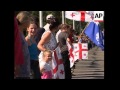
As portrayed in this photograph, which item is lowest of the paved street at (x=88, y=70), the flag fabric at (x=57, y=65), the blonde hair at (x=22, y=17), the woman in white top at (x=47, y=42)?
the paved street at (x=88, y=70)

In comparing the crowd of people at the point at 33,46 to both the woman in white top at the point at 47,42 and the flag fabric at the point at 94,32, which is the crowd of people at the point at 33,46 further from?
the flag fabric at the point at 94,32

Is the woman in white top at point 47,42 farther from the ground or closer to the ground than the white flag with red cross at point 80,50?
farther from the ground

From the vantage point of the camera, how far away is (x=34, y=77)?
272 inches

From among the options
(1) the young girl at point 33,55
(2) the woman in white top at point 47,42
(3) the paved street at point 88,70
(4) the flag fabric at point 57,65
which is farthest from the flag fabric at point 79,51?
(1) the young girl at point 33,55

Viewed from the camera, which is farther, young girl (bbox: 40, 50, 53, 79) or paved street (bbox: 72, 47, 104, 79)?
paved street (bbox: 72, 47, 104, 79)

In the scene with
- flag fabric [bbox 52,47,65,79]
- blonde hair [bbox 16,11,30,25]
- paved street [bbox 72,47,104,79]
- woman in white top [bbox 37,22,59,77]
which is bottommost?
paved street [bbox 72,47,104,79]

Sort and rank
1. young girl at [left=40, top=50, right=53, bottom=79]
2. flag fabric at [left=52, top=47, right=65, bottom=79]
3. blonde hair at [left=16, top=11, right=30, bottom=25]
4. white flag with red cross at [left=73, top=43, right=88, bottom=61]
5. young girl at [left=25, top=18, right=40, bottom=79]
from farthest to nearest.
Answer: white flag with red cross at [left=73, top=43, right=88, bottom=61], flag fabric at [left=52, top=47, right=65, bottom=79], young girl at [left=40, top=50, right=53, bottom=79], young girl at [left=25, top=18, right=40, bottom=79], blonde hair at [left=16, top=11, right=30, bottom=25]

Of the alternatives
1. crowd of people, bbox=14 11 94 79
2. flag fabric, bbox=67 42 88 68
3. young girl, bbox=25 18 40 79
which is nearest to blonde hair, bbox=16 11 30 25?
crowd of people, bbox=14 11 94 79

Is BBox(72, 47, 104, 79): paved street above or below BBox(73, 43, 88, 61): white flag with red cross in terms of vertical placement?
below

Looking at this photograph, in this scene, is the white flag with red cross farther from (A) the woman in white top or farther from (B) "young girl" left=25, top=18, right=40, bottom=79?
(B) "young girl" left=25, top=18, right=40, bottom=79

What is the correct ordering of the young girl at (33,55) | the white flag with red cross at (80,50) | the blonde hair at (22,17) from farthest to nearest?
1. the white flag with red cross at (80,50)
2. the young girl at (33,55)
3. the blonde hair at (22,17)
